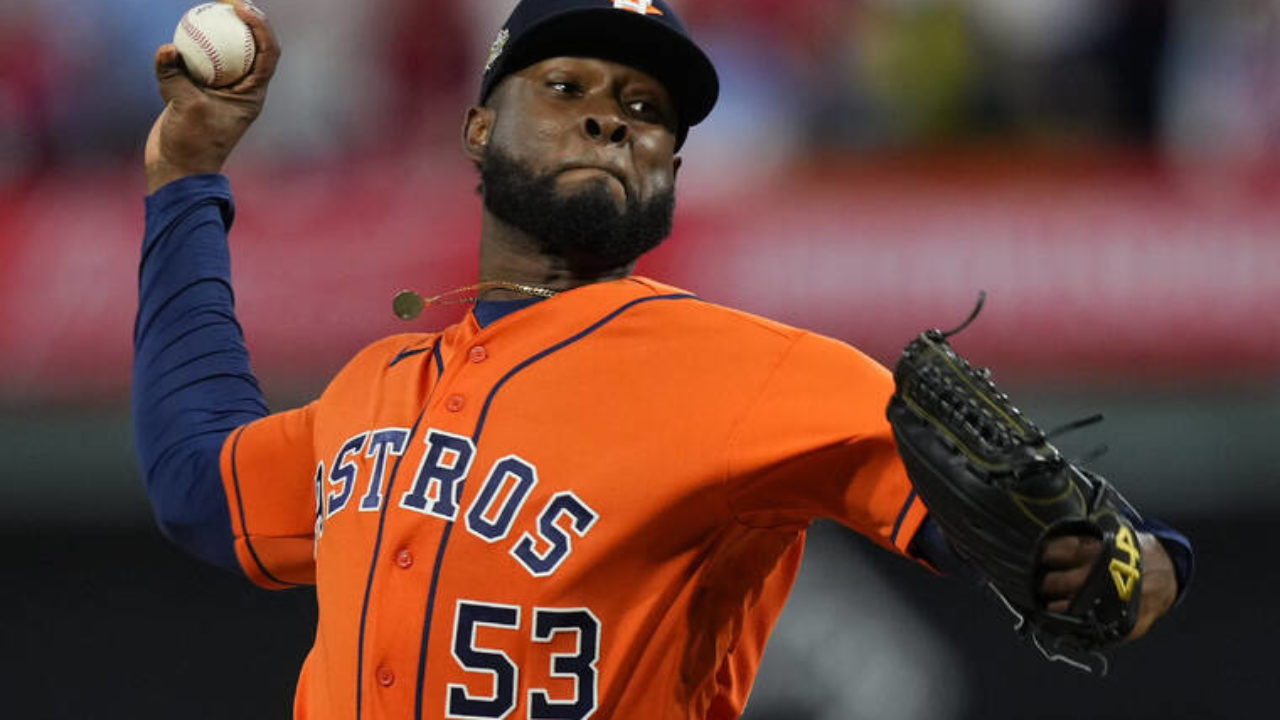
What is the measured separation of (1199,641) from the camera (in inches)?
189

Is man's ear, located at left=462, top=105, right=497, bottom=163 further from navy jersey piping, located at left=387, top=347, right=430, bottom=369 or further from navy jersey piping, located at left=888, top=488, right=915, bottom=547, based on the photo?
navy jersey piping, located at left=888, top=488, right=915, bottom=547

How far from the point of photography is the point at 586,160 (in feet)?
6.79

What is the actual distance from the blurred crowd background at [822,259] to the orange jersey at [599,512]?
2.68 metres

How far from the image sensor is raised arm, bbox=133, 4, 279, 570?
2.22 meters

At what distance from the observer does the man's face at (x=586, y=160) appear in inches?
81.4

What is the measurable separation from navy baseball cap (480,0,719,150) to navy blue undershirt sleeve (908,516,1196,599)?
0.74 m

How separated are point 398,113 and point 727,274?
1112 mm

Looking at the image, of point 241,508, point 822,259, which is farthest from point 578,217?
point 822,259

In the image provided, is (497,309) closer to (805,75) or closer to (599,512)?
(599,512)

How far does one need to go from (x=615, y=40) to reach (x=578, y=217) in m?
0.24

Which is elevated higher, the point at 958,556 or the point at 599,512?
the point at 958,556

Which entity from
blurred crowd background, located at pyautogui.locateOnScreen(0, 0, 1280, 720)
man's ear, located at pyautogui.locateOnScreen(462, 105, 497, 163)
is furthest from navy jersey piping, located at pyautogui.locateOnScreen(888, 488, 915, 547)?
blurred crowd background, located at pyautogui.locateOnScreen(0, 0, 1280, 720)

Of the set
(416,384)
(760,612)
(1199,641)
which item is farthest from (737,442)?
(1199,641)

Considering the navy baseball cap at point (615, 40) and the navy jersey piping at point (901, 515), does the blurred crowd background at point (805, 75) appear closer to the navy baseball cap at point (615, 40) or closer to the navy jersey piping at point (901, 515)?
the navy baseball cap at point (615, 40)
